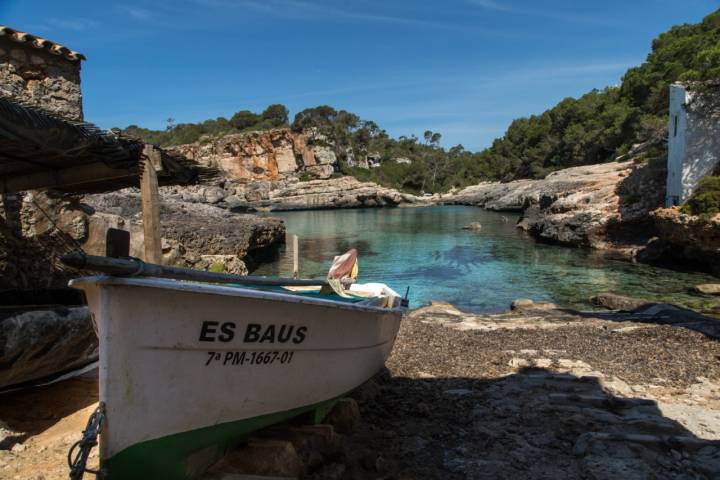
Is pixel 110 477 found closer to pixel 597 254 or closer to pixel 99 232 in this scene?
pixel 99 232

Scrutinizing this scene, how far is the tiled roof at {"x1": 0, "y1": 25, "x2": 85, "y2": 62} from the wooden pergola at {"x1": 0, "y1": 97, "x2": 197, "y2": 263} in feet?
9.96

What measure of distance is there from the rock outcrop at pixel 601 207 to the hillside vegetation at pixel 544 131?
4.32 metres

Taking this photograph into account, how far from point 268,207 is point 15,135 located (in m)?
79.2

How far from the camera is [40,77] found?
8859mm

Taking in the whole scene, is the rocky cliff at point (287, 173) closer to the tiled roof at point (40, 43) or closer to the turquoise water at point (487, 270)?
the turquoise water at point (487, 270)

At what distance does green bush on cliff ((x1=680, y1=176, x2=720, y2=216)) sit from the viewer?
1938 centimetres

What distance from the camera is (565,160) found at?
67938 millimetres

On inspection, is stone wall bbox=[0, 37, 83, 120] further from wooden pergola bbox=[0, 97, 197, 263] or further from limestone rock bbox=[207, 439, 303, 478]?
limestone rock bbox=[207, 439, 303, 478]

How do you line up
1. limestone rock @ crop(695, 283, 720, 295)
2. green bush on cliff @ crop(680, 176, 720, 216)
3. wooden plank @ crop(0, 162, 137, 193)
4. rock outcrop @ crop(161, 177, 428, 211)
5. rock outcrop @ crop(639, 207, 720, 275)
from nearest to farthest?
wooden plank @ crop(0, 162, 137, 193) → limestone rock @ crop(695, 283, 720, 295) → green bush on cliff @ crop(680, 176, 720, 216) → rock outcrop @ crop(639, 207, 720, 275) → rock outcrop @ crop(161, 177, 428, 211)

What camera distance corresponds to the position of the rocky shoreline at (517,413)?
470cm

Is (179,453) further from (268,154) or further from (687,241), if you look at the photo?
(268,154)

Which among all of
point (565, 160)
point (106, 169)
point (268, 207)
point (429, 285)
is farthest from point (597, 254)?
point (268, 207)

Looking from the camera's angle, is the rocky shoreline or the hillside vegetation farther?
the hillside vegetation

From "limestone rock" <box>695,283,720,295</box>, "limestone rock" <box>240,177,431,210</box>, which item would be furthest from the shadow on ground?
"limestone rock" <box>240,177,431,210</box>
